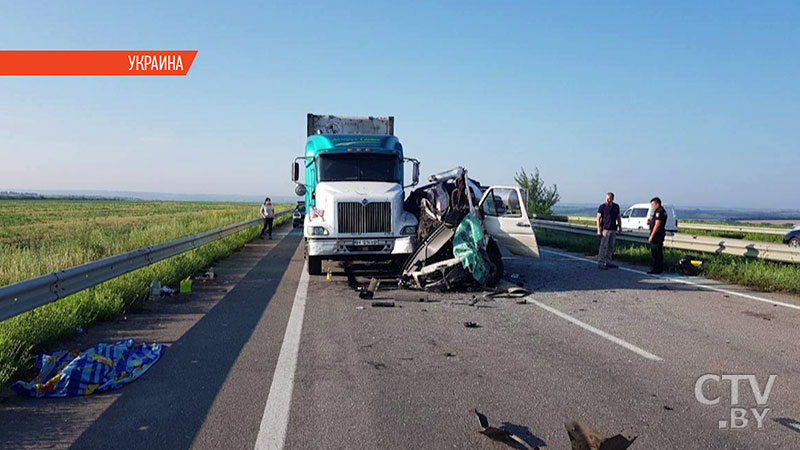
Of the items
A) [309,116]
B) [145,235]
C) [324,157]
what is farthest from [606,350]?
[145,235]

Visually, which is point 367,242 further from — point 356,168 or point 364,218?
point 356,168

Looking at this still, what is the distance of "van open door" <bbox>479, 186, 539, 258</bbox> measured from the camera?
33.5 ft

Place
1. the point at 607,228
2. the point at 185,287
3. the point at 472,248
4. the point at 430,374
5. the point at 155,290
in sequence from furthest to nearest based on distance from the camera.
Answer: the point at 607,228
the point at 472,248
the point at 185,287
the point at 155,290
the point at 430,374

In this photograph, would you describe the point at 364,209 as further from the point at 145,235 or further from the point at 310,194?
the point at 145,235

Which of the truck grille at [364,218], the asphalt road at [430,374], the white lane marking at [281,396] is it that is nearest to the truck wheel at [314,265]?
the truck grille at [364,218]

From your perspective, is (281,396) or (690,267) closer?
(281,396)

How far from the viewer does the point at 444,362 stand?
17.1 feet

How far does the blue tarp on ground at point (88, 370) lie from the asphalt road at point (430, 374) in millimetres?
127

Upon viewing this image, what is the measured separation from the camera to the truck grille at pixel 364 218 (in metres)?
10.5

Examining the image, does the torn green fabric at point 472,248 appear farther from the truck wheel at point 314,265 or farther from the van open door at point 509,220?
the truck wheel at point 314,265

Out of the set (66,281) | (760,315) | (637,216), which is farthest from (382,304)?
(637,216)

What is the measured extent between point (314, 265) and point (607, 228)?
705 centimetres

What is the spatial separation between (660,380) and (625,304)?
375cm

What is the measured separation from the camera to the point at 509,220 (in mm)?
10344
